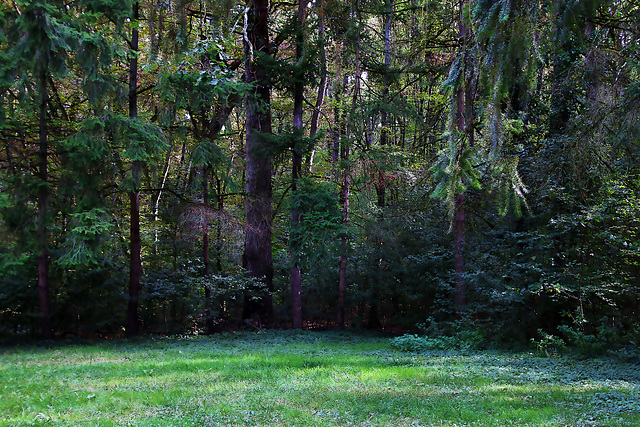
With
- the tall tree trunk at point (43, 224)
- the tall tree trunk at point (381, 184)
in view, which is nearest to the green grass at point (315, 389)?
the tall tree trunk at point (43, 224)

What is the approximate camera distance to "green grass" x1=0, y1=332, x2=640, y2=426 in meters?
4.47

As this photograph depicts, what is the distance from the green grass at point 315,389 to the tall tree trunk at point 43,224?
233cm

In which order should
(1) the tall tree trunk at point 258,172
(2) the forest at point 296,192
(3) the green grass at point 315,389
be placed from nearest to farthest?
1. (3) the green grass at point 315,389
2. (2) the forest at point 296,192
3. (1) the tall tree trunk at point 258,172

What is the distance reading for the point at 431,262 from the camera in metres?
12.3

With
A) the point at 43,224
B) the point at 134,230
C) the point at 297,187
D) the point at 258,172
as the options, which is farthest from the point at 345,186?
the point at 43,224

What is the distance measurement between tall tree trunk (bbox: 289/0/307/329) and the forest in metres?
0.08

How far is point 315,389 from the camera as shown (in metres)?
5.62

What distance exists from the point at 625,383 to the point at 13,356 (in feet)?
33.9

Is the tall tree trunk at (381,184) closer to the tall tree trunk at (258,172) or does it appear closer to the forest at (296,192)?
the forest at (296,192)

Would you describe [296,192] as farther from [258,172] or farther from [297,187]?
[258,172]

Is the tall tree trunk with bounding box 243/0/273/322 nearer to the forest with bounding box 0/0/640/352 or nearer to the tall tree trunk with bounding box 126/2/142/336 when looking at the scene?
the forest with bounding box 0/0/640/352

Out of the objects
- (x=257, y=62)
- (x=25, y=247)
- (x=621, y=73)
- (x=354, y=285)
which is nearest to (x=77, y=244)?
(x=25, y=247)

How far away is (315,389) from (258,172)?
28.1 feet

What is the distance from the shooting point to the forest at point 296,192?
8250mm
